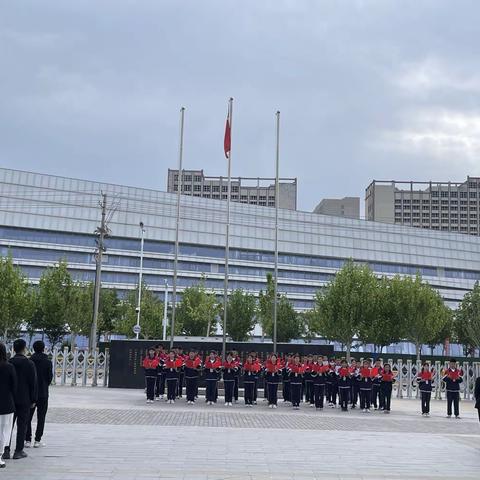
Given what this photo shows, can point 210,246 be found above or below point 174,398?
above

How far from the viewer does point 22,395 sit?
34.7 feet

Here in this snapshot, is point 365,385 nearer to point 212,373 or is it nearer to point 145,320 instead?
point 212,373

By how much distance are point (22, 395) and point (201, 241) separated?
75784 millimetres

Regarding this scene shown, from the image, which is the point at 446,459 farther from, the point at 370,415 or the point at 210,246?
the point at 210,246

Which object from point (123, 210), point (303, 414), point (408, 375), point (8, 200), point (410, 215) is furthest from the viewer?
point (410, 215)

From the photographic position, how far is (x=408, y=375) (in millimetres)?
32125

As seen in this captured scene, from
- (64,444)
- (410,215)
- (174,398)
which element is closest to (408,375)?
(174,398)

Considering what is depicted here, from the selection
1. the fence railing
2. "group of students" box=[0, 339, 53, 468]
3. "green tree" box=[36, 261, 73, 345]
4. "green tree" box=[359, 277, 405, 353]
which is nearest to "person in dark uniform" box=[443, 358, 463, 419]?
the fence railing

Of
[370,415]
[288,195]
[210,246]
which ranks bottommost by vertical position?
[370,415]

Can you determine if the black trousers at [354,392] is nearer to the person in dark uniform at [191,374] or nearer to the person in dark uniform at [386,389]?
the person in dark uniform at [386,389]

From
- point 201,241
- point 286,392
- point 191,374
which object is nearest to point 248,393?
point 191,374

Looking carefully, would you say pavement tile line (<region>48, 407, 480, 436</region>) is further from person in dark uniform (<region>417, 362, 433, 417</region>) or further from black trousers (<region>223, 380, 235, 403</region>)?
black trousers (<region>223, 380, 235, 403</region>)

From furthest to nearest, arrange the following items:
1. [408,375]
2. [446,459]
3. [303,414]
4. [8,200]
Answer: [8,200]
[408,375]
[303,414]
[446,459]

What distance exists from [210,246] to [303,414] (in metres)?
66.6
